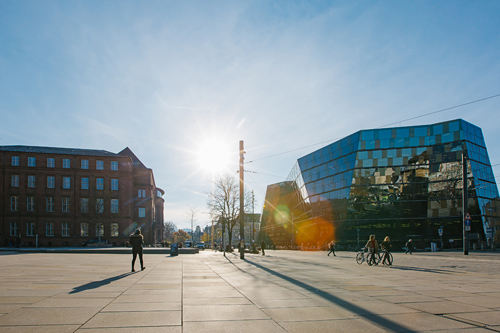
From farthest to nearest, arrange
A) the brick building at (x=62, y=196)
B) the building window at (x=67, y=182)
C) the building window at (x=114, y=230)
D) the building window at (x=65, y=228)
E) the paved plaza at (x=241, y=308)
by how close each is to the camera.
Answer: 1. the building window at (x=114, y=230)
2. the building window at (x=67, y=182)
3. the building window at (x=65, y=228)
4. the brick building at (x=62, y=196)
5. the paved plaza at (x=241, y=308)

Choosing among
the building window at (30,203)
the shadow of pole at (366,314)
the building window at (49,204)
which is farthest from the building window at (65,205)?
the shadow of pole at (366,314)

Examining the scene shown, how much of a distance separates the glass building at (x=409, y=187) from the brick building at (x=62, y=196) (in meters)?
36.9

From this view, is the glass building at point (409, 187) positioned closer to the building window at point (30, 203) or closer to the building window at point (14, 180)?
the building window at point (30, 203)

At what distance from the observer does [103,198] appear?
67.0 m

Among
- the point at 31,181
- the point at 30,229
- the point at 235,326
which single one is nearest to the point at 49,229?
the point at 30,229

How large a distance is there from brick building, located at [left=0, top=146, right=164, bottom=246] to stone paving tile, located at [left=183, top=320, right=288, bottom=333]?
2414 inches

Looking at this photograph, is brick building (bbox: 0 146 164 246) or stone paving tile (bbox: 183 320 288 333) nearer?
stone paving tile (bbox: 183 320 288 333)

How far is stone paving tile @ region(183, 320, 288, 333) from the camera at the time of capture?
5.25m

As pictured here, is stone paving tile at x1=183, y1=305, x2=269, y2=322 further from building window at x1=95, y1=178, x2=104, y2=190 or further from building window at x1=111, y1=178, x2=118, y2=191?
building window at x1=111, y1=178, x2=118, y2=191

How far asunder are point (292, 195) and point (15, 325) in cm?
7644

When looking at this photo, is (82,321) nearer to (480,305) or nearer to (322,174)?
(480,305)

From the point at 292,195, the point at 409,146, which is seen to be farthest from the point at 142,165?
the point at 409,146

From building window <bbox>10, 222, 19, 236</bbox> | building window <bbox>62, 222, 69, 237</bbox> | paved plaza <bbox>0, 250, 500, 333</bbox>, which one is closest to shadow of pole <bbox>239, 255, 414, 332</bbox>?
paved plaza <bbox>0, 250, 500, 333</bbox>

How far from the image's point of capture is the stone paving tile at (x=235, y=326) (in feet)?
17.2
